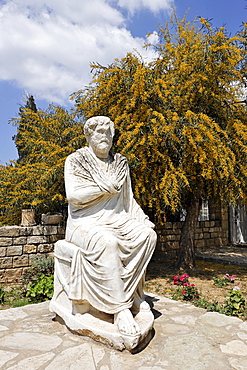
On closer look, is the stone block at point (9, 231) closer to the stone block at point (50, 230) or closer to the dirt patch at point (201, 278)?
the stone block at point (50, 230)

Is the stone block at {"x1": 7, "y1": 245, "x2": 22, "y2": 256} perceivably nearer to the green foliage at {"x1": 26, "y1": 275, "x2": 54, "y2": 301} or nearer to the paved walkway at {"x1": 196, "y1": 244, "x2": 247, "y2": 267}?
the green foliage at {"x1": 26, "y1": 275, "x2": 54, "y2": 301}

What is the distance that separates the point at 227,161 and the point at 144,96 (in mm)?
1822

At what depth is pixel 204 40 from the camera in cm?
602

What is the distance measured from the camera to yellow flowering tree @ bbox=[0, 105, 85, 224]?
605cm

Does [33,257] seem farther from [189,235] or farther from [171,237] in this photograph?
[171,237]

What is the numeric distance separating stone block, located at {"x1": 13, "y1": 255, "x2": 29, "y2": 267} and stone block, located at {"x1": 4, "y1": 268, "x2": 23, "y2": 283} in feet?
0.28

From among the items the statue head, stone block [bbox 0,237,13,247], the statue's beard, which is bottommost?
Answer: stone block [bbox 0,237,13,247]

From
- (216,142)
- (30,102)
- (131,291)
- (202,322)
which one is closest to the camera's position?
(131,291)

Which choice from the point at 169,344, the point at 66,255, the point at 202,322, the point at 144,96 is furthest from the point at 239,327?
the point at 144,96

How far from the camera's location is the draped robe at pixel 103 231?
8.74 ft

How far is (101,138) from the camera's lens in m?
3.21

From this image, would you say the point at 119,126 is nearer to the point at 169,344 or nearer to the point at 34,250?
the point at 34,250

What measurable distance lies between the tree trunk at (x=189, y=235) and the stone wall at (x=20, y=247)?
267 cm

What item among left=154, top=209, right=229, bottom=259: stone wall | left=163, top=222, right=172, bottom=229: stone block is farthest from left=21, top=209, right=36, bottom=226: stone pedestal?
left=163, top=222, right=172, bottom=229: stone block
